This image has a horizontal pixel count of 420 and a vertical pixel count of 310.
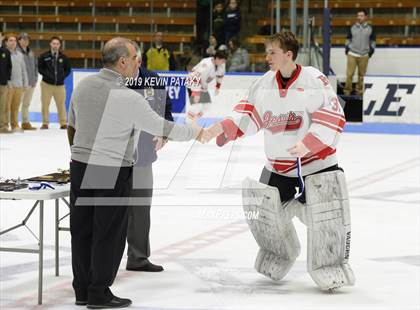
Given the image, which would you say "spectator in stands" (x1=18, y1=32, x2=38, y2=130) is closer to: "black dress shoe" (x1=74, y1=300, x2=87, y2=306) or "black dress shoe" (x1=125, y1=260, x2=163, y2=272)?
"black dress shoe" (x1=125, y1=260, x2=163, y2=272)

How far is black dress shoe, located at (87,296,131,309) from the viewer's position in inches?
195

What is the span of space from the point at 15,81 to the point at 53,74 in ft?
3.17

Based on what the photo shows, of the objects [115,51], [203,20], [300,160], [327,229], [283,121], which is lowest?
[327,229]

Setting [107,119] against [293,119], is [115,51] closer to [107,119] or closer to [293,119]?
[107,119]

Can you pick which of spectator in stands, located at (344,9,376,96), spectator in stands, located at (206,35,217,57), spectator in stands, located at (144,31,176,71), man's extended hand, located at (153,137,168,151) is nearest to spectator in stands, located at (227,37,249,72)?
spectator in stands, located at (206,35,217,57)

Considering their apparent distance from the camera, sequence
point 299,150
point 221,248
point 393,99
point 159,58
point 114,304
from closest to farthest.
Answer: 1. point 114,304
2. point 299,150
3. point 221,248
4. point 393,99
5. point 159,58

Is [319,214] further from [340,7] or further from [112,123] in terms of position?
[340,7]

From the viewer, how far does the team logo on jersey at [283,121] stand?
17.9 feet

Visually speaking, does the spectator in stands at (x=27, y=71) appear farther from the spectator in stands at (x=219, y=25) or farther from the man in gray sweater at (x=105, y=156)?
the man in gray sweater at (x=105, y=156)

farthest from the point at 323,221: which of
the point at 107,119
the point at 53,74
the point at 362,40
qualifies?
the point at 362,40

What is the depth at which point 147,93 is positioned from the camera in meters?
5.79

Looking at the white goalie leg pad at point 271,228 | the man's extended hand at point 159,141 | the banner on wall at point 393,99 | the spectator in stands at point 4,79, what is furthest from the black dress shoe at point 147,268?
the banner on wall at point 393,99

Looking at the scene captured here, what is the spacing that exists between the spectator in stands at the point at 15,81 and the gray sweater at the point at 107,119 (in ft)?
35.7

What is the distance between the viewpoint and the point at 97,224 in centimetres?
488
